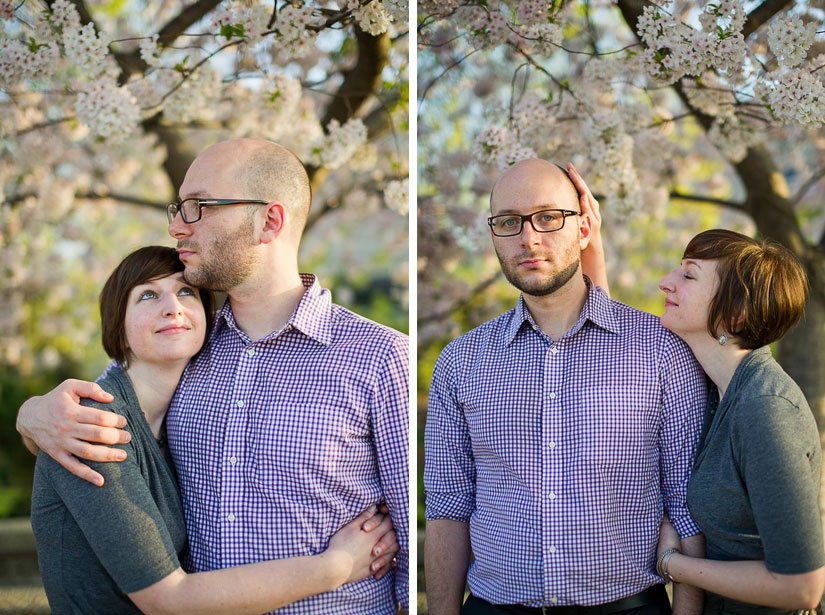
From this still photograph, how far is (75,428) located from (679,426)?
1509mm

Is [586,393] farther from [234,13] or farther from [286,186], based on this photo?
[234,13]

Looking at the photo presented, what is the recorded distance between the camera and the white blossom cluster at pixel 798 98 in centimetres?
212

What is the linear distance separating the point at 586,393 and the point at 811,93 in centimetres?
103

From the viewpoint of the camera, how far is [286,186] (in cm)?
218

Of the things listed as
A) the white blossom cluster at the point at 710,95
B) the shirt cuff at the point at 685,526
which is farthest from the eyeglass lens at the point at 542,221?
the white blossom cluster at the point at 710,95

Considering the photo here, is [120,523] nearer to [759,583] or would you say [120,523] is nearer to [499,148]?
[759,583]

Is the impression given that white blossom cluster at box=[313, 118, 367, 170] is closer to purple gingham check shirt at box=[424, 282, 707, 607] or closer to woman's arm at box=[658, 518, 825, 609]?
purple gingham check shirt at box=[424, 282, 707, 607]

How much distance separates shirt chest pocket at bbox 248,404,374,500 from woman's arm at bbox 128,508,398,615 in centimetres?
15

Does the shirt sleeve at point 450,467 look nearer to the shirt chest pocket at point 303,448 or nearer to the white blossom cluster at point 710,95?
the shirt chest pocket at point 303,448

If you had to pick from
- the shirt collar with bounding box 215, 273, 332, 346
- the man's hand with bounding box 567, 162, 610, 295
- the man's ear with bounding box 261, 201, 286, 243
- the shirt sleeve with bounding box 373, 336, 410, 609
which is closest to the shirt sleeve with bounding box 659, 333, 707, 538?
the man's hand with bounding box 567, 162, 610, 295

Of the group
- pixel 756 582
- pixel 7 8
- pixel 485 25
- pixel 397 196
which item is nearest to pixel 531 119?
pixel 485 25

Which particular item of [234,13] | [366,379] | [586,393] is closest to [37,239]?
[234,13]

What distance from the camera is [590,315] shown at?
2.13 meters

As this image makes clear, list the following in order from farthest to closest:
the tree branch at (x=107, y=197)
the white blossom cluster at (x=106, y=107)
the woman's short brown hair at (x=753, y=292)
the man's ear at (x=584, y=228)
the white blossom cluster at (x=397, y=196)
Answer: the tree branch at (x=107, y=197)
the white blossom cluster at (x=397, y=196)
the white blossom cluster at (x=106, y=107)
the man's ear at (x=584, y=228)
the woman's short brown hair at (x=753, y=292)
